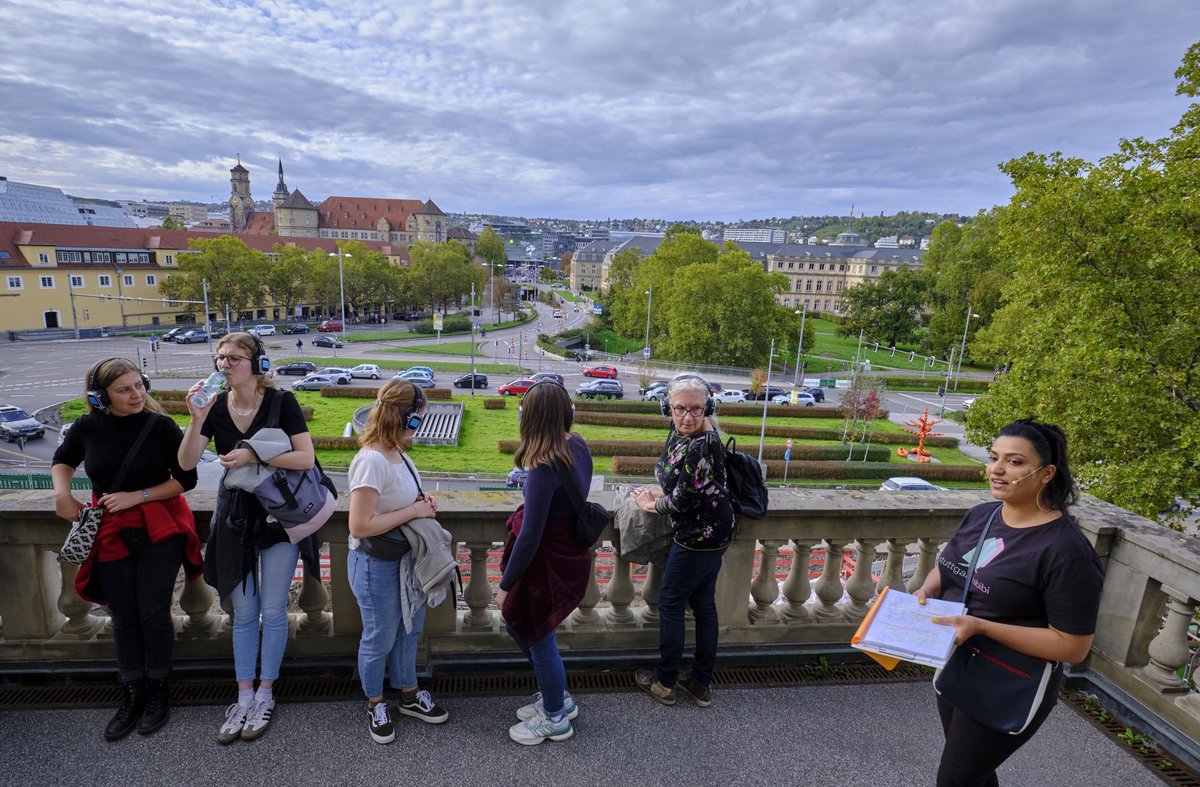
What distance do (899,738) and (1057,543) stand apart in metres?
1.83

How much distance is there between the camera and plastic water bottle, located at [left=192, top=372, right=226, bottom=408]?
3.08 metres

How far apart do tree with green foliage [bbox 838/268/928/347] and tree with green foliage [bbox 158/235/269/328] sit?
5884 cm

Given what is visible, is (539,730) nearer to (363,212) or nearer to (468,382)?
(468,382)

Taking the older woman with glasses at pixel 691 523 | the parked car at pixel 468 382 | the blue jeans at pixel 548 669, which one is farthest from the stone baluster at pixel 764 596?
the parked car at pixel 468 382

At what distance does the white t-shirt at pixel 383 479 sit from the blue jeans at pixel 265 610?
A: 0.47 meters

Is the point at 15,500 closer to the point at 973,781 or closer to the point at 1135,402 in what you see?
the point at 973,781

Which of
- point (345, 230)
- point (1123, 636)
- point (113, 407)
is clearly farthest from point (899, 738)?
point (345, 230)

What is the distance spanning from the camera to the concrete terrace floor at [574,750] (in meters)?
3.07

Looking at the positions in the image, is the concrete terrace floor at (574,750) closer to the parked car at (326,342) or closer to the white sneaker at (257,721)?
the white sneaker at (257,721)

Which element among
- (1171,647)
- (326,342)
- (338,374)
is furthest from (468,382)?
(1171,647)

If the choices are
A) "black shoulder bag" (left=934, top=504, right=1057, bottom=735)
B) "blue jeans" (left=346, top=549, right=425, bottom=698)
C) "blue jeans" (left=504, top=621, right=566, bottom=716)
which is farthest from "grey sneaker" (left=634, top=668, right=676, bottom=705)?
"black shoulder bag" (left=934, top=504, right=1057, bottom=735)

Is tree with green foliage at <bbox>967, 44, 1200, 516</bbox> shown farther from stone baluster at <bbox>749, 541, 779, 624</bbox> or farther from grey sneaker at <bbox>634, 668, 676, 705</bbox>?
grey sneaker at <bbox>634, 668, 676, 705</bbox>

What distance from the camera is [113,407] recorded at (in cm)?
321

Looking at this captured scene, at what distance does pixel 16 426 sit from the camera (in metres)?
25.2
